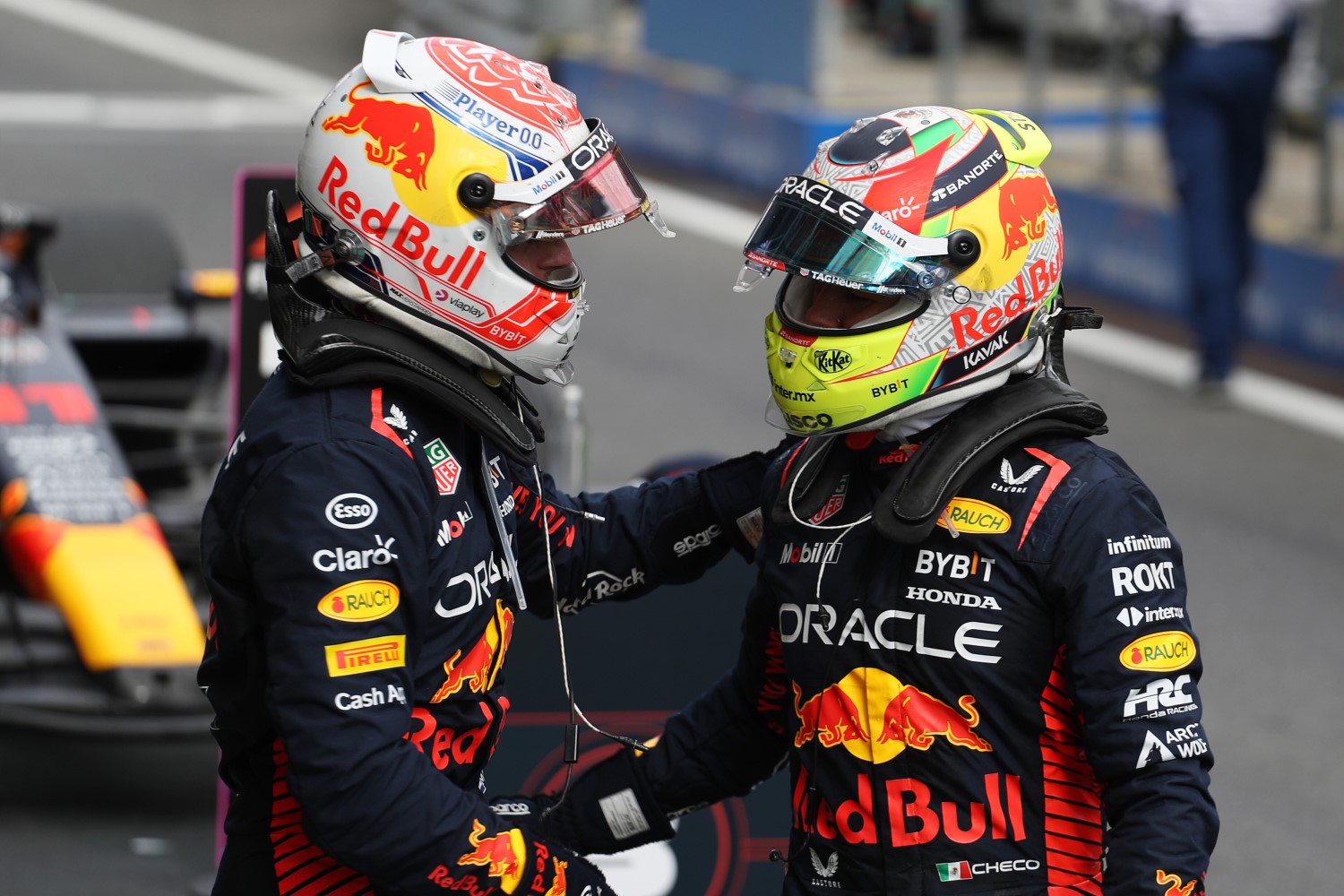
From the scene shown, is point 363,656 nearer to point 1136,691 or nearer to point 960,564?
point 960,564

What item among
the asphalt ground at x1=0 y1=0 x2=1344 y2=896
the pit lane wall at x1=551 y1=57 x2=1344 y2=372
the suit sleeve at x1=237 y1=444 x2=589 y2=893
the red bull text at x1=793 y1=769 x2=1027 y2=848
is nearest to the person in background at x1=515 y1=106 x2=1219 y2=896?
the red bull text at x1=793 y1=769 x2=1027 y2=848

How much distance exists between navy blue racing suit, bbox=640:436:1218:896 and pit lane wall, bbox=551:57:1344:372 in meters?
7.20

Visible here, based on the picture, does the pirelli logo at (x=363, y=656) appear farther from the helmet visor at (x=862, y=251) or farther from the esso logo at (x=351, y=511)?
the helmet visor at (x=862, y=251)

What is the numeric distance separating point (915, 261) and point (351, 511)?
851 mm

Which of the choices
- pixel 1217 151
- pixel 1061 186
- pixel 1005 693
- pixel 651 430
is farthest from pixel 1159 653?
pixel 1061 186

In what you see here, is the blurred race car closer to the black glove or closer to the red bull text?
the black glove

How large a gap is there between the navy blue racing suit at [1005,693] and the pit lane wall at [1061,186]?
7201mm

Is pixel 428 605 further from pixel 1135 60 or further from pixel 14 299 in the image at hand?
pixel 1135 60

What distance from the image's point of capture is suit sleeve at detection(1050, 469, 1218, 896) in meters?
2.69

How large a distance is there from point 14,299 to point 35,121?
346 inches

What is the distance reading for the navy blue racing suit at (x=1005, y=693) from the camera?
2730 millimetres

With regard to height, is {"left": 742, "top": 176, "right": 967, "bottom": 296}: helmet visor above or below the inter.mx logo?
above

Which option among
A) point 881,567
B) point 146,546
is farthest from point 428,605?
point 146,546

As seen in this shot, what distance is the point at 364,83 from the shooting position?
298cm
